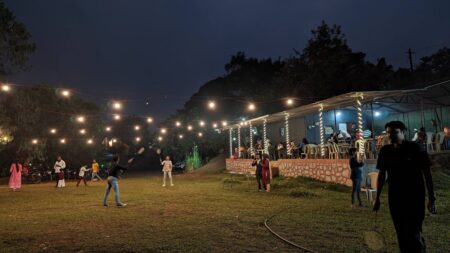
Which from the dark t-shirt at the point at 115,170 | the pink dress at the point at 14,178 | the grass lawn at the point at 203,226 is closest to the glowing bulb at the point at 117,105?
the pink dress at the point at 14,178

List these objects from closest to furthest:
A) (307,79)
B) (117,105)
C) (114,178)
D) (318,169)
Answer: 1. (114,178)
2. (318,169)
3. (117,105)
4. (307,79)

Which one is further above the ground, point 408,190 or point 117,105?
point 117,105

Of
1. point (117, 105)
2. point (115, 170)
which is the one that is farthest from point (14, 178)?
point (115, 170)

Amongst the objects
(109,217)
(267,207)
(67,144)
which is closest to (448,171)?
(267,207)

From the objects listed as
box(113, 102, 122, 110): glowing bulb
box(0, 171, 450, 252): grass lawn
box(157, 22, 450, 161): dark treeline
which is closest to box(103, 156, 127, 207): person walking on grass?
box(0, 171, 450, 252): grass lawn

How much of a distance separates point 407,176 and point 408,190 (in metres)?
0.16

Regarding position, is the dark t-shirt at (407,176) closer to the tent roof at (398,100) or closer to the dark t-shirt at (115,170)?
the dark t-shirt at (115,170)

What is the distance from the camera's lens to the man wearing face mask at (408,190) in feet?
13.8

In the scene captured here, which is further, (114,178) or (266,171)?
(266,171)

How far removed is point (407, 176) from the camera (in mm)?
4316

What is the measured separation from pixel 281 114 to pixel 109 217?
15160 millimetres

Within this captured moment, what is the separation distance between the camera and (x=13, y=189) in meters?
21.7

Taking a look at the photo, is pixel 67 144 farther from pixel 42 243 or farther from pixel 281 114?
pixel 42 243

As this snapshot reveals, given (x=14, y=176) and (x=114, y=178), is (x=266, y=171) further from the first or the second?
(x=14, y=176)
